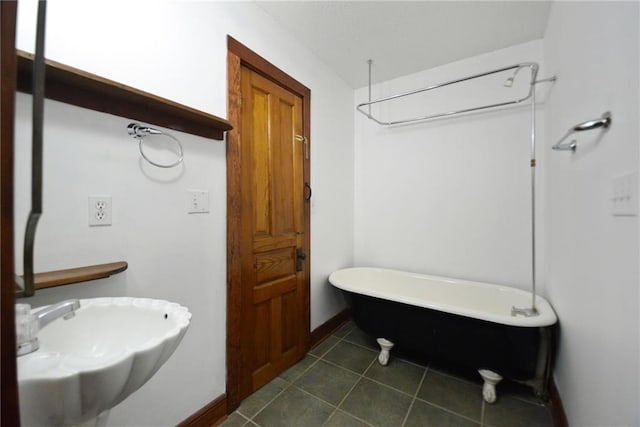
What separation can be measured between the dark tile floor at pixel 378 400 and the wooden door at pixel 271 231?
0.48ft

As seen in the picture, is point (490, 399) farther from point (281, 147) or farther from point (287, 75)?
point (287, 75)

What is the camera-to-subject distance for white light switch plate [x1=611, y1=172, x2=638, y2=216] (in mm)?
683

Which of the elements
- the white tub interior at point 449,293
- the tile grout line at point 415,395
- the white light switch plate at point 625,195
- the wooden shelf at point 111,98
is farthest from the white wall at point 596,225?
the wooden shelf at point 111,98

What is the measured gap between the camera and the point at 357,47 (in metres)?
1.95

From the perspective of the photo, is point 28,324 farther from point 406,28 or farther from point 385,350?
point 406,28

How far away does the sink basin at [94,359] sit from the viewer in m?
0.47

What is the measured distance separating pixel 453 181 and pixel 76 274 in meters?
2.43

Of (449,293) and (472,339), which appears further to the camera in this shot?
(449,293)

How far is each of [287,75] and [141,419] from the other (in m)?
2.08

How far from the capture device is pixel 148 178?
1072 mm

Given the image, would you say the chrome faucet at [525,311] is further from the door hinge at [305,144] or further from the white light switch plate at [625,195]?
the door hinge at [305,144]

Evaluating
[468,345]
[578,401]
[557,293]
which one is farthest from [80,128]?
[557,293]

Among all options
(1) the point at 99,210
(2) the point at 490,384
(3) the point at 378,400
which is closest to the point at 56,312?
(1) the point at 99,210

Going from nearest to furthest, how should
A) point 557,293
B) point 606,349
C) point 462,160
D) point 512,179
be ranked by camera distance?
1. point 606,349
2. point 557,293
3. point 512,179
4. point 462,160
